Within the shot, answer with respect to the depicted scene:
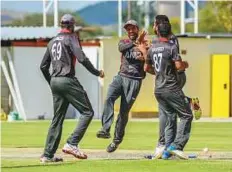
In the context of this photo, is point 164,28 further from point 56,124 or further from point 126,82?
point 56,124

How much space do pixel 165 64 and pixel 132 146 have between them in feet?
14.8

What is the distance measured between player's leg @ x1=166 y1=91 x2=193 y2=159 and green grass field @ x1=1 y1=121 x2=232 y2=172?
41 centimetres

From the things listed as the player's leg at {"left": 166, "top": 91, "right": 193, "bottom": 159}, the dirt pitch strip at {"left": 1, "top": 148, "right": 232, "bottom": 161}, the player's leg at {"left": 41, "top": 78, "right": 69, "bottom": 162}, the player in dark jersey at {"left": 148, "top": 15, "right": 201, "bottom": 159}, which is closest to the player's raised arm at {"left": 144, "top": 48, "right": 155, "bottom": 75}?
the player in dark jersey at {"left": 148, "top": 15, "right": 201, "bottom": 159}

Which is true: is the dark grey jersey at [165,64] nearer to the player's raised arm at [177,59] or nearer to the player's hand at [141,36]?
the player's raised arm at [177,59]

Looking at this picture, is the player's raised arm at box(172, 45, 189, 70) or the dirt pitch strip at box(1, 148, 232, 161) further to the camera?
the dirt pitch strip at box(1, 148, 232, 161)

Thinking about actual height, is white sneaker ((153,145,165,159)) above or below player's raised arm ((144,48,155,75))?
below

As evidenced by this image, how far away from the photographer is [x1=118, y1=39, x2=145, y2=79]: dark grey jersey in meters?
15.9

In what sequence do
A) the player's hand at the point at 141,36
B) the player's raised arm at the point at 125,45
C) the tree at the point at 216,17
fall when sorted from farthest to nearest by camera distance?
the tree at the point at 216,17 < the player's raised arm at the point at 125,45 < the player's hand at the point at 141,36

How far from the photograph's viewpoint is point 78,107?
567 inches

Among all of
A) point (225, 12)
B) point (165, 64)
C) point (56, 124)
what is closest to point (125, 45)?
point (165, 64)

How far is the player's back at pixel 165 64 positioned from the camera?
14680 millimetres

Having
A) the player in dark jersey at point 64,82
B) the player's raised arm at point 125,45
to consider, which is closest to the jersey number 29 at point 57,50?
the player in dark jersey at point 64,82

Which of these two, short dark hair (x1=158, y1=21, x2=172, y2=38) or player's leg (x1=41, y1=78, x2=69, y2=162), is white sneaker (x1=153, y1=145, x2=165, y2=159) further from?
short dark hair (x1=158, y1=21, x2=172, y2=38)

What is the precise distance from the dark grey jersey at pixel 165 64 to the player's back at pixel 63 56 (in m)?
1.48
